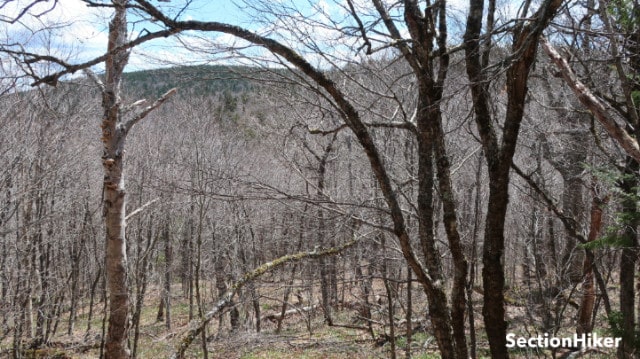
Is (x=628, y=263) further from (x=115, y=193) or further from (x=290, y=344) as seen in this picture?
(x=290, y=344)

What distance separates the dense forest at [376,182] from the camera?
3434 mm

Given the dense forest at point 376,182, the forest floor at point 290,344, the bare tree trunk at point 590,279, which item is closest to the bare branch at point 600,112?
the dense forest at point 376,182

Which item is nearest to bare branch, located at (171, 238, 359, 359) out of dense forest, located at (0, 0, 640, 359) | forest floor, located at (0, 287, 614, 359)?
dense forest, located at (0, 0, 640, 359)

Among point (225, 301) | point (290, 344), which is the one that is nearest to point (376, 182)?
point (225, 301)

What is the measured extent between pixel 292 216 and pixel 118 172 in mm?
2231

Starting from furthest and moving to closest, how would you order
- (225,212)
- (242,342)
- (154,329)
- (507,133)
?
1. (154,329)
2. (225,212)
3. (242,342)
4. (507,133)

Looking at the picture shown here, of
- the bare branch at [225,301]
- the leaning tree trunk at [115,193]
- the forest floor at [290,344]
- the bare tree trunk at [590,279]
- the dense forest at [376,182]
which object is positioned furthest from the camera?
the forest floor at [290,344]

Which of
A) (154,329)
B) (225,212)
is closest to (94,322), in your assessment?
(154,329)

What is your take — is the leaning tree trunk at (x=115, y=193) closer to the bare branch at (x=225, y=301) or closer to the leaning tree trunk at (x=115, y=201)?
the leaning tree trunk at (x=115, y=201)

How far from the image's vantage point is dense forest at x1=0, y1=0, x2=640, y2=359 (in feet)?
11.3

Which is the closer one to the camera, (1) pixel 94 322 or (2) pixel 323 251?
(2) pixel 323 251

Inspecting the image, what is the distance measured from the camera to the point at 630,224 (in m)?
5.12

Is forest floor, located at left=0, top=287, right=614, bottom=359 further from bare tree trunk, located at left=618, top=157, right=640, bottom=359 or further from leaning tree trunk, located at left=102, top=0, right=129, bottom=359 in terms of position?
leaning tree trunk, located at left=102, top=0, right=129, bottom=359

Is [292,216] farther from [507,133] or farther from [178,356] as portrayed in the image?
[507,133]
